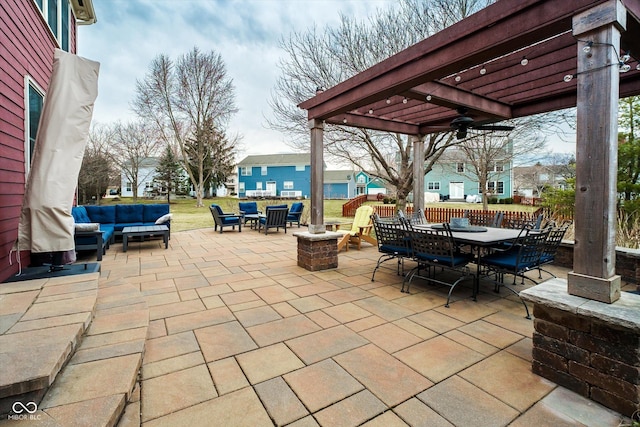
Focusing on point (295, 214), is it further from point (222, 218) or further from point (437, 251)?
point (437, 251)

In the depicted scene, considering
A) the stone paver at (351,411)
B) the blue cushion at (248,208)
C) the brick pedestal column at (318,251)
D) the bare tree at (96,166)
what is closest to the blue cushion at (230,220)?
the blue cushion at (248,208)

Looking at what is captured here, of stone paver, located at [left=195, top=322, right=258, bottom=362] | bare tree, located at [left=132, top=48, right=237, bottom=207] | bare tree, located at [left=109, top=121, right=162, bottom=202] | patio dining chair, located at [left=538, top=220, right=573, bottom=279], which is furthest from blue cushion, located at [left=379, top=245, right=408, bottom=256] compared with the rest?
bare tree, located at [left=109, top=121, right=162, bottom=202]

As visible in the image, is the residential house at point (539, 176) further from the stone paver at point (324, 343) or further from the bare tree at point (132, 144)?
the bare tree at point (132, 144)

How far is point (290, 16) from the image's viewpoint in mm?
7973

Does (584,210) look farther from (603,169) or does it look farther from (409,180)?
(409,180)

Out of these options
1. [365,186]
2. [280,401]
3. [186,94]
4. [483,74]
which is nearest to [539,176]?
[365,186]

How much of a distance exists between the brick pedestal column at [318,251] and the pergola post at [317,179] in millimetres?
176

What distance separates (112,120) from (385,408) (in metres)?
22.5

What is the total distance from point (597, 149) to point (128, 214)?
27.2 ft

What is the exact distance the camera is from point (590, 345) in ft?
5.73

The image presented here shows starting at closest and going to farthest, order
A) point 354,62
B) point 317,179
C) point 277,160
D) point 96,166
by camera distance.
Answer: point 317,179
point 354,62
point 96,166
point 277,160

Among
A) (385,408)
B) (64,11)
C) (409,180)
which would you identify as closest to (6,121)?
(64,11)

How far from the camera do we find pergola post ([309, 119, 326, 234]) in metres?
4.58

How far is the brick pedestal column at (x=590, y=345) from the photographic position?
1605mm
